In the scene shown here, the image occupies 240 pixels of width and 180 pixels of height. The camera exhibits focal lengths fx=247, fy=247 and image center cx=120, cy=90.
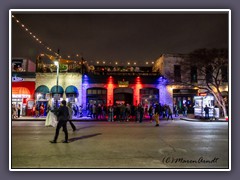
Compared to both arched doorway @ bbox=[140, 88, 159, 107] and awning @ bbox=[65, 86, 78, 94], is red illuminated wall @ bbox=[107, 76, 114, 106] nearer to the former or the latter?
arched doorway @ bbox=[140, 88, 159, 107]

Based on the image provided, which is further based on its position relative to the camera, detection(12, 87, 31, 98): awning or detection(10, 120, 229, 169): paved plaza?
detection(12, 87, 31, 98): awning

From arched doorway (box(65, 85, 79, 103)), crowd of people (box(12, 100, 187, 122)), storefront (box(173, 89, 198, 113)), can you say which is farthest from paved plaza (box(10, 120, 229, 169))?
storefront (box(173, 89, 198, 113))

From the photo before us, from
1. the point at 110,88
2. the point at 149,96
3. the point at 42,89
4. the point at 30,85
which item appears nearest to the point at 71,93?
the point at 42,89

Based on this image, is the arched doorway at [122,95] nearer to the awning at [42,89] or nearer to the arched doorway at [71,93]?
the arched doorway at [71,93]

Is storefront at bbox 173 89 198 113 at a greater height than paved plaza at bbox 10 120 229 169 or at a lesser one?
greater

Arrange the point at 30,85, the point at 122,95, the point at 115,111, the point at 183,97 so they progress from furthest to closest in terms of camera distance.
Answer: the point at 183,97, the point at 122,95, the point at 30,85, the point at 115,111

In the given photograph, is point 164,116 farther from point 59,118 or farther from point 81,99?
point 59,118

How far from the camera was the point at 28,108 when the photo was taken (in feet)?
95.1

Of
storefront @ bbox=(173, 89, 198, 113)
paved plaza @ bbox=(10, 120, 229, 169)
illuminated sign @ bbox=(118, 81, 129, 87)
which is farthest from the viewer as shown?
storefront @ bbox=(173, 89, 198, 113)

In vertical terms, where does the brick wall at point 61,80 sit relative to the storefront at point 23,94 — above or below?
above

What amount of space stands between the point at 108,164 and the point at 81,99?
2400 cm

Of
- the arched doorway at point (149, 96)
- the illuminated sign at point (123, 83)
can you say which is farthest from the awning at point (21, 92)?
the arched doorway at point (149, 96)

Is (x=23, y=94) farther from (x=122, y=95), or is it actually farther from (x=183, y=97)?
(x=183, y=97)
